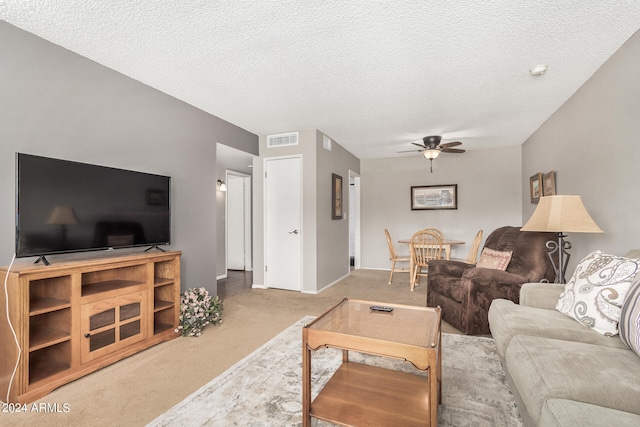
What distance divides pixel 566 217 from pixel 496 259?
2.79ft

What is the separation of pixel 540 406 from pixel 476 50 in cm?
233

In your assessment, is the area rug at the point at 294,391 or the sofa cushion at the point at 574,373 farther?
the area rug at the point at 294,391

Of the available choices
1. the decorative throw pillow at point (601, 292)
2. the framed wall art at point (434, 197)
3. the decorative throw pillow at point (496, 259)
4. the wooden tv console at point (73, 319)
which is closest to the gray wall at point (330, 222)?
the framed wall art at point (434, 197)

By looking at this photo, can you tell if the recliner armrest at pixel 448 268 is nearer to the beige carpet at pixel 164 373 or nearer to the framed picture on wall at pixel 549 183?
the beige carpet at pixel 164 373

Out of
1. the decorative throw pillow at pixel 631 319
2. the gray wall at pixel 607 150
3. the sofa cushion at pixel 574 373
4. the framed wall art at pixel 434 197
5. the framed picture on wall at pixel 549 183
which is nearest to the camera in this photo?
the sofa cushion at pixel 574 373

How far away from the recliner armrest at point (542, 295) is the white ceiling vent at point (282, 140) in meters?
3.37

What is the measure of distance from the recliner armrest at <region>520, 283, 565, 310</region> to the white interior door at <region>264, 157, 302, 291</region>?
2.93 meters

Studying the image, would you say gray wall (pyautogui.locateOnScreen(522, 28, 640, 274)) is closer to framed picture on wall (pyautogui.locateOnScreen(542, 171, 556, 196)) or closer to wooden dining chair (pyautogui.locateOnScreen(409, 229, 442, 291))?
framed picture on wall (pyautogui.locateOnScreen(542, 171, 556, 196))

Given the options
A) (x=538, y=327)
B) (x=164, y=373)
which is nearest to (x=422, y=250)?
(x=538, y=327)

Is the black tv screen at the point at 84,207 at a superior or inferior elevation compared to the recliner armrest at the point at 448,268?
superior

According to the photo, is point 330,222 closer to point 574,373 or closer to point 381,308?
point 381,308

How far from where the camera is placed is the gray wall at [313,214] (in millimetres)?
4426

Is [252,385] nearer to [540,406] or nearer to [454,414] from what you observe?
[454,414]

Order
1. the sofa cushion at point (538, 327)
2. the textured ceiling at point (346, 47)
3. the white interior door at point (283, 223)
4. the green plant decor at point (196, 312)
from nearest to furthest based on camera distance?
the sofa cushion at point (538, 327) < the textured ceiling at point (346, 47) < the green plant decor at point (196, 312) < the white interior door at point (283, 223)
